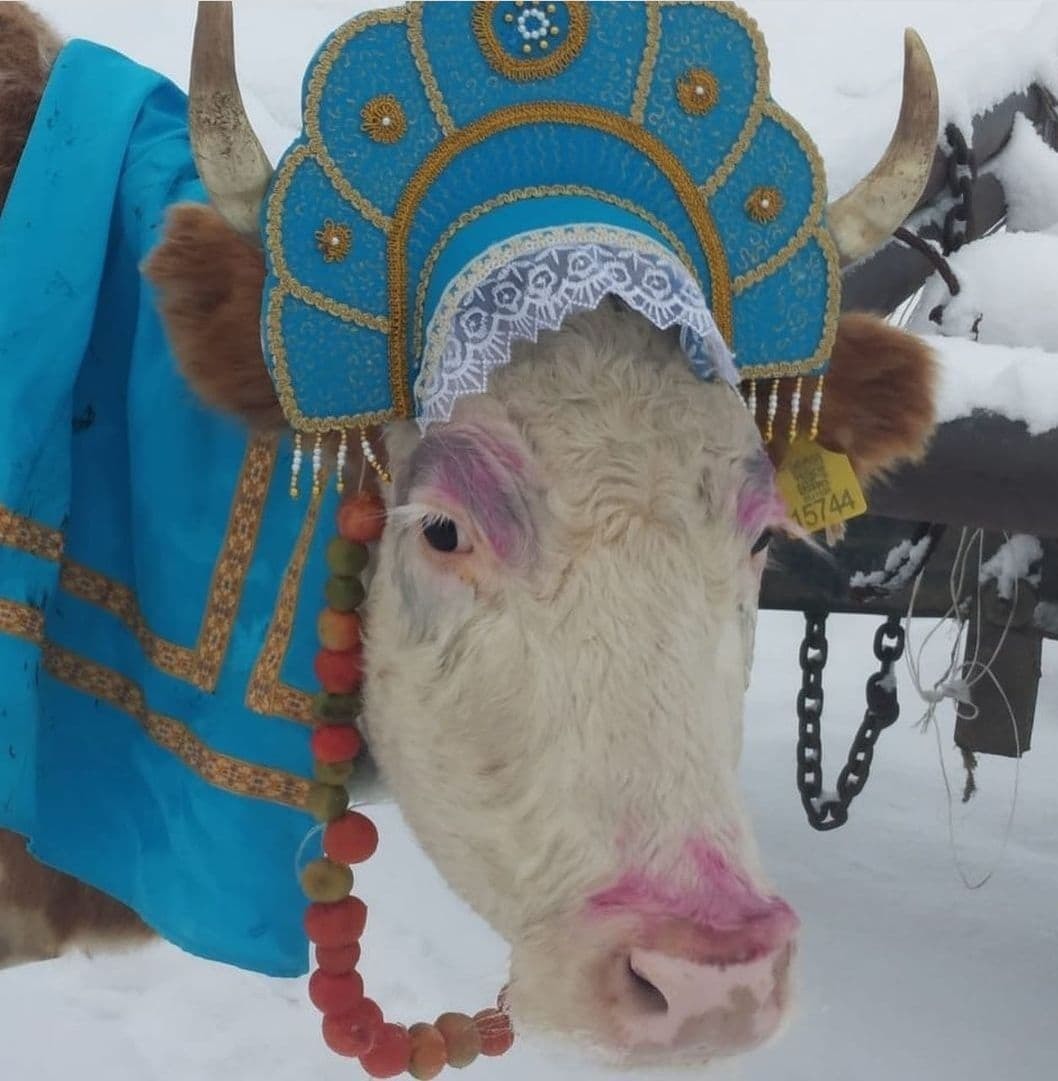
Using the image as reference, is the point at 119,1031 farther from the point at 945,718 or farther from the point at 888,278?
the point at 945,718

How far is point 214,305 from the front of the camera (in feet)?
4.69

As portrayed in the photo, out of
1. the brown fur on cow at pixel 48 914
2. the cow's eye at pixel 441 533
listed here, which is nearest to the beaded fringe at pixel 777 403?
the cow's eye at pixel 441 533

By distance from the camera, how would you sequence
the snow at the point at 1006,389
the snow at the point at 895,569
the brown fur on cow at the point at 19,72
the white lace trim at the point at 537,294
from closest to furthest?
the white lace trim at the point at 537,294 < the brown fur on cow at the point at 19,72 < the snow at the point at 1006,389 < the snow at the point at 895,569

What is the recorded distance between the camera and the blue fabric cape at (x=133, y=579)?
1542 millimetres

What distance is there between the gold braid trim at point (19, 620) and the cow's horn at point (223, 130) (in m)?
0.52

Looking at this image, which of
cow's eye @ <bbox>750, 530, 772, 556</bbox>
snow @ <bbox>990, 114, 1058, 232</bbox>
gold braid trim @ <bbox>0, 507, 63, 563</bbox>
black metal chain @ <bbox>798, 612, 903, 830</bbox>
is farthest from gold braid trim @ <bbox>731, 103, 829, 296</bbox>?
snow @ <bbox>990, 114, 1058, 232</bbox>

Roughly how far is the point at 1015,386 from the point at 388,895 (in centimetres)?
195

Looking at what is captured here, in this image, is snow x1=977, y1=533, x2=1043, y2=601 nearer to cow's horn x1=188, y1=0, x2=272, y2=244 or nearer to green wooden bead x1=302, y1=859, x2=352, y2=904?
green wooden bead x1=302, y1=859, x2=352, y2=904

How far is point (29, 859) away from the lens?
1.76 m

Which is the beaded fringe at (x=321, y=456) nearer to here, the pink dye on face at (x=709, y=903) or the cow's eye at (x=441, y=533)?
the cow's eye at (x=441, y=533)

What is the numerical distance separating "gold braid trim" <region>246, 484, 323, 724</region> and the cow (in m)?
0.10

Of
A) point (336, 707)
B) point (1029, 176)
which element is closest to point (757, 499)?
point (336, 707)

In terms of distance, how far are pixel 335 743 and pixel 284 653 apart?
12 cm

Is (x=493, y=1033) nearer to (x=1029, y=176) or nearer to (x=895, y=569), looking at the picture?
(x=895, y=569)
